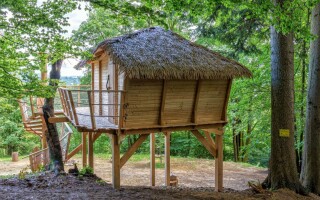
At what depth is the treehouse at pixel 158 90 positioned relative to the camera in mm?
6859

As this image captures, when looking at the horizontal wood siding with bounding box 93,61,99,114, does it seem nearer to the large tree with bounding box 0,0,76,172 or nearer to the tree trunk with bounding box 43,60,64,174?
the tree trunk with bounding box 43,60,64,174

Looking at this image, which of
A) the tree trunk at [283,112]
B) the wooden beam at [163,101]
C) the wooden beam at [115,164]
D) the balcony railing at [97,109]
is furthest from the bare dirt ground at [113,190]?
the wooden beam at [163,101]

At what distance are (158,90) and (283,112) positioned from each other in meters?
3.01

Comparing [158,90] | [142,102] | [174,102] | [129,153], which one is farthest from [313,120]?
[129,153]

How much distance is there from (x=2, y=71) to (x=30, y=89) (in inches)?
22.2

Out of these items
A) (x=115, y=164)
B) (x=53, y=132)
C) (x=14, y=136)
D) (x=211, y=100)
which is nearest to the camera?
(x=115, y=164)

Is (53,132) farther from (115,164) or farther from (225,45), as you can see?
(225,45)

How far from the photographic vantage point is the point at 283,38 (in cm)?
695

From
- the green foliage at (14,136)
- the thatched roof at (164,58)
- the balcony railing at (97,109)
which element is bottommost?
the green foliage at (14,136)

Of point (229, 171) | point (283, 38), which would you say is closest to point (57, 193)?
point (283, 38)

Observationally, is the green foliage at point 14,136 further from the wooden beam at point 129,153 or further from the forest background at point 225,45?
the wooden beam at point 129,153

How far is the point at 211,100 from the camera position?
8164 mm

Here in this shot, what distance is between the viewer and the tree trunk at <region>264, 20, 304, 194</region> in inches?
275

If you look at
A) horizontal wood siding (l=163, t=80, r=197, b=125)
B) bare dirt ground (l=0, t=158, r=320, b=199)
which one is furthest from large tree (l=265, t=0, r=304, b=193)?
horizontal wood siding (l=163, t=80, r=197, b=125)
